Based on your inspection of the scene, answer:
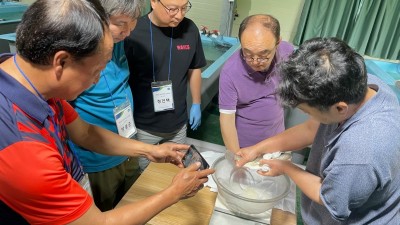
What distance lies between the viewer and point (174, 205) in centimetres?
104

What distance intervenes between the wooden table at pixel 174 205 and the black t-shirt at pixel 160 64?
534 millimetres

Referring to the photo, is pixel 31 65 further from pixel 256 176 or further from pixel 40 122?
pixel 256 176

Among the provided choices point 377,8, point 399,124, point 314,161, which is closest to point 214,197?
point 314,161

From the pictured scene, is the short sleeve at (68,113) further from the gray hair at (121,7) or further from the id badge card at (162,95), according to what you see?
the id badge card at (162,95)

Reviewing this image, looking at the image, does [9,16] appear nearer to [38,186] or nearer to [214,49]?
[214,49]

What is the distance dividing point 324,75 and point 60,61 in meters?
0.64

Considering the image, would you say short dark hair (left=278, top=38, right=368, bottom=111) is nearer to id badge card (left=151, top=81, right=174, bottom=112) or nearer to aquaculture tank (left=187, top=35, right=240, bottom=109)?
id badge card (left=151, top=81, right=174, bottom=112)

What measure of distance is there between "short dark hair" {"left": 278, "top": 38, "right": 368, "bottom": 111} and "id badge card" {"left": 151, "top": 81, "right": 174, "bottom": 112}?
0.94 meters

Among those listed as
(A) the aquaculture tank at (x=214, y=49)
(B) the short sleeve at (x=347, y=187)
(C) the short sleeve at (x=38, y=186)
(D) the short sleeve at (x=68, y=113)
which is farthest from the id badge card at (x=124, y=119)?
(A) the aquaculture tank at (x=214, y=49)

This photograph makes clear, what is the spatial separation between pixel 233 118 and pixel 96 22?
95 centimetres

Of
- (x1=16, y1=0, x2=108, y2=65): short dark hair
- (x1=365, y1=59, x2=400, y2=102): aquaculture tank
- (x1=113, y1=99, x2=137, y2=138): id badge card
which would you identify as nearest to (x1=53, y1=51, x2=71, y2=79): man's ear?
(x1=16, y1=0, x2=108, y2=65): short dark hair

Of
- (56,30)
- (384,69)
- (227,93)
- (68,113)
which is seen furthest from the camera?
(384,69)

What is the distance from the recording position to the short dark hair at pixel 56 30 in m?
0.62

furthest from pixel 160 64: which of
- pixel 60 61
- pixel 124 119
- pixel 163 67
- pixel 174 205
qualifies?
pixel 60 61
